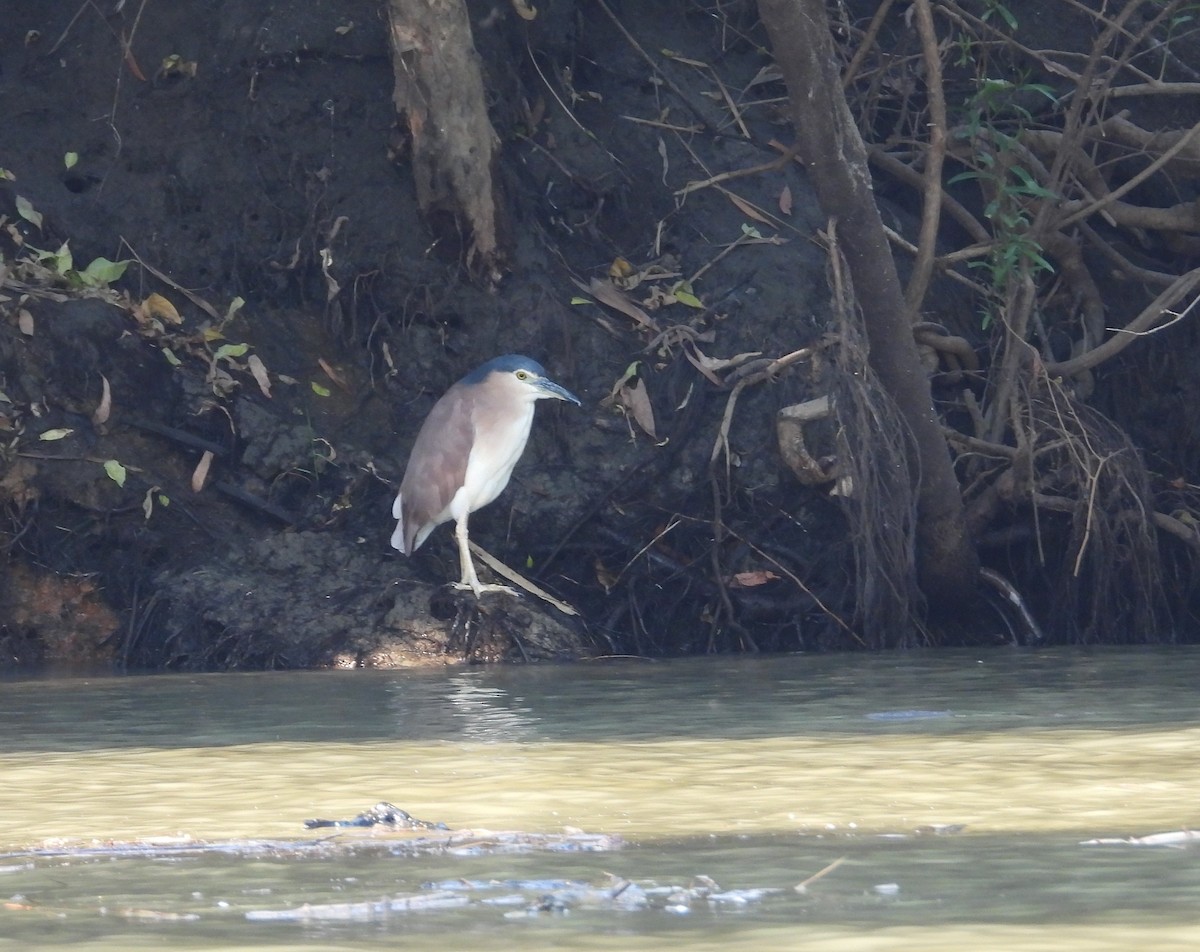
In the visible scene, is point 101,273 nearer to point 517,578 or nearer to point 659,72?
point 517,578

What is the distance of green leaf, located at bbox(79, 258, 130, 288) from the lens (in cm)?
884

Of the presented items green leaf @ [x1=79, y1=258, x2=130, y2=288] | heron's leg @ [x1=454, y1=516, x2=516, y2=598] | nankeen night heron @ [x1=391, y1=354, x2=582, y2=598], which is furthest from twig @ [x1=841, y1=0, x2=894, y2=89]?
green leaf @ [x1=79, y1=258, x2=130, y2=288]

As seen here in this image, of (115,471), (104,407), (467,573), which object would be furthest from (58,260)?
(467,573)

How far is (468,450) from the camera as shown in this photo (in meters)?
8.09

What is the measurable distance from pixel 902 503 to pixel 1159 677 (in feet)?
5.55

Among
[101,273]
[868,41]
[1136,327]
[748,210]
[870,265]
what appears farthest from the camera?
[748,210]

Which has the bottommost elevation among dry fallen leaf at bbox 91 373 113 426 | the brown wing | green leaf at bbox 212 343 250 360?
the brown wing

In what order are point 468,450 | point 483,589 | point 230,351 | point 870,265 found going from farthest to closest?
point 230,351, point 468,450, point 483,589, point 870,265

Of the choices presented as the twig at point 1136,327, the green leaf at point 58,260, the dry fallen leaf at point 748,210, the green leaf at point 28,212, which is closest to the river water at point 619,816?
the twig at point 1136,327

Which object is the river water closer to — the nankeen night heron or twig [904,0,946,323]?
the nankeen night heron

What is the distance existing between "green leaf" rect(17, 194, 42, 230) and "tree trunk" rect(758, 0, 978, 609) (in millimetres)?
3757

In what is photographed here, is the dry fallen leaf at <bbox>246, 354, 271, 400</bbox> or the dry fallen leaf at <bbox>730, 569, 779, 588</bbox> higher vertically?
the dry fallen leaf at <bbox>246, 354, 271, 400</bbox>

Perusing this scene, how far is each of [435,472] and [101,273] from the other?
2.08 meters

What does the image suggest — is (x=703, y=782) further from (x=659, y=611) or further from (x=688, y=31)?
(x=688, y=31)
